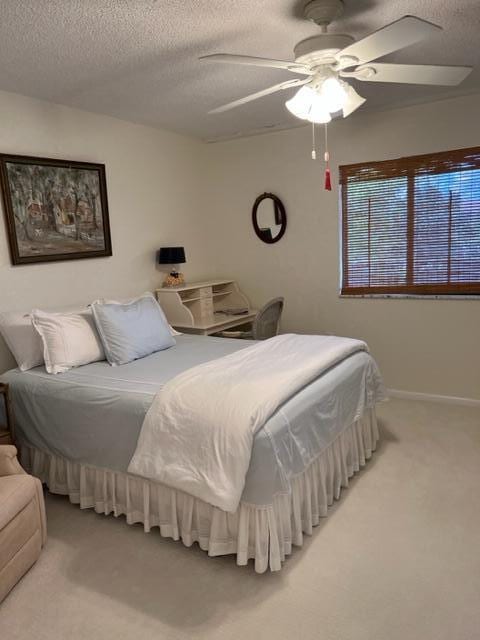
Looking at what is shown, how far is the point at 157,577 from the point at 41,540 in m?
0.61

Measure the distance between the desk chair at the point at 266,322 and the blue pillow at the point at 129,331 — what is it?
78 cm

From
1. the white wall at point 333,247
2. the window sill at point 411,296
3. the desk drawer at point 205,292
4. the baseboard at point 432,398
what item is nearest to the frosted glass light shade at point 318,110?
the white wall at point 333,247

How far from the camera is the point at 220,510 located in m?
2.08

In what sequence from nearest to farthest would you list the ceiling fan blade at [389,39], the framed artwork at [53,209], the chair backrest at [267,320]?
the ceiling fan blade at [389,39]
the framed artwork at [53,209]
the chair backrest at [267,320]

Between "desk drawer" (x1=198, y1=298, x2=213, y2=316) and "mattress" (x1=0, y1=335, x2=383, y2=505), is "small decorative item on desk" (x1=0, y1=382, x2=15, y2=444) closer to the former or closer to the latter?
"mattress" (x1=0, y1=335, x2=383, y2=505)

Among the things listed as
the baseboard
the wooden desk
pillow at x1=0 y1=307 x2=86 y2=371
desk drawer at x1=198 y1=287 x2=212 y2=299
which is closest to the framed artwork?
pillow at x1=0 y1=307 x2=86 y2=371

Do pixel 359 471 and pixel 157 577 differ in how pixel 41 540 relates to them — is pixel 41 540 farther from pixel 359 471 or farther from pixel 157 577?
pixel 359 471

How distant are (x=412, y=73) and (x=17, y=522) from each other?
274 cm

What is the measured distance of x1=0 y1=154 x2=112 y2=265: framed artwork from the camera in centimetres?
304

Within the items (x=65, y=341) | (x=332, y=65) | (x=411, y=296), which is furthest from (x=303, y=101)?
(x=411, y=296)

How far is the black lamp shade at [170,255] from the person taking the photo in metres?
4.12

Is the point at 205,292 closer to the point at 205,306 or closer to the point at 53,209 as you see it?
the point at 205,306

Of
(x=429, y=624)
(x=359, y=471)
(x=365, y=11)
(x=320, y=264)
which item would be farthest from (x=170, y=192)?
(x=429, y=624)

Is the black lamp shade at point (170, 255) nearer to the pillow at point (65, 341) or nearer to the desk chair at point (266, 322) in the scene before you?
the desk chair at point (266, 322)
